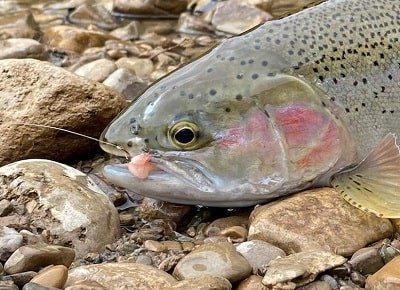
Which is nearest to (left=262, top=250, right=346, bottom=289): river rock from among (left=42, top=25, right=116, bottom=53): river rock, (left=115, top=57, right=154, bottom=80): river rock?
(left=115, top=57, right=154, bottom=80): river rock

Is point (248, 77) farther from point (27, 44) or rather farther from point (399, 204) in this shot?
point (27, 44)

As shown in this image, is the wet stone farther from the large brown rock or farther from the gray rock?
the gray rock

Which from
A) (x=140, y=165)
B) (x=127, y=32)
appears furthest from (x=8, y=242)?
(x=127, y=32)

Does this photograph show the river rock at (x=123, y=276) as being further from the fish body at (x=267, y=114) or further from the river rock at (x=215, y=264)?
the fish body at (x=267, y=114)

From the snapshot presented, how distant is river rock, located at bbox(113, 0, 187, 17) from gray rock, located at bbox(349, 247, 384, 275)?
7.34m

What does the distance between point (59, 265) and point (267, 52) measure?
5.61 feet

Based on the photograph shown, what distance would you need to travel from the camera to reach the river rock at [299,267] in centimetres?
318

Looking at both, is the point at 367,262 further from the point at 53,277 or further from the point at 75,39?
the point at 75,39

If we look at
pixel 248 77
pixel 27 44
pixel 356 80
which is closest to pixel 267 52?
pixel 248 77

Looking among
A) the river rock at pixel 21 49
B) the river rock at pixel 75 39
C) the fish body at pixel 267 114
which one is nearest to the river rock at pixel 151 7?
the river rock at pixel 75 39

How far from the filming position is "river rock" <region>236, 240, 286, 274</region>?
11.5 feet

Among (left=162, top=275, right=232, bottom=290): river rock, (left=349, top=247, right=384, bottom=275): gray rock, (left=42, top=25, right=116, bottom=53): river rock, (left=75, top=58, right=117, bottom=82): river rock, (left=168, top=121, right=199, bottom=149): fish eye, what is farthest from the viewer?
(left=42, top=25, right=116, bottom=53): river rock

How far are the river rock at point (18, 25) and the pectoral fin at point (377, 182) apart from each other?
5929 millimetres

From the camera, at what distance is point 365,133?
4.29m
